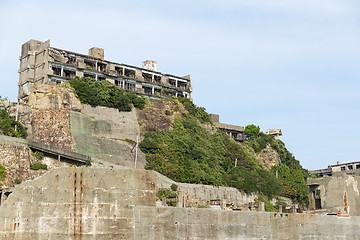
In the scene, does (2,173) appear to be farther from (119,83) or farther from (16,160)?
(119,83)

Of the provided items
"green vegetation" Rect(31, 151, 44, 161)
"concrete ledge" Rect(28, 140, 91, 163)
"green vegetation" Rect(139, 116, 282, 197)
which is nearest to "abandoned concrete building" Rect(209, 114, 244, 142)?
"green vegetation" Rect(139, 116, 282, 197)

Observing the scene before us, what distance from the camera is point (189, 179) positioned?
6184 centimetres

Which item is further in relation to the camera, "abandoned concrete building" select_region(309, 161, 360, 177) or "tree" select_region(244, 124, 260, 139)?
"abandoned concrete building" select_region(309, 161, 360, 177)

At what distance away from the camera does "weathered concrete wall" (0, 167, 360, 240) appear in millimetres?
27250

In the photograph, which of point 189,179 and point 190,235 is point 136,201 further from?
point 189,179

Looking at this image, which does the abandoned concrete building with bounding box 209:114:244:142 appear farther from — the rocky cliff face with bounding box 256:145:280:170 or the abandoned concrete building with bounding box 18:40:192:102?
the abandoned concrete building with bounding box 18:40:192:102

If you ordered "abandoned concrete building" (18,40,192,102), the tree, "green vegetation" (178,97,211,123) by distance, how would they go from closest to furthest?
"abandoned concrete building" (18,40,192,102), "green vegetation" (178,97,211,123), the tree

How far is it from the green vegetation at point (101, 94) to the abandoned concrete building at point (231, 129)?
18888mm

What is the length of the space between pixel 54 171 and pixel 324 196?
69.1 feet

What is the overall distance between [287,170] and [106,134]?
99.8ft

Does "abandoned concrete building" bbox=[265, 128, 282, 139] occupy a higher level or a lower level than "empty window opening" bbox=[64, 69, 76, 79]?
lower

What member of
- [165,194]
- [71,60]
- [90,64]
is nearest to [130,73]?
[90,64]

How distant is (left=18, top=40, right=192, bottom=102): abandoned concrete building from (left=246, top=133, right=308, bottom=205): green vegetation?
1518cm

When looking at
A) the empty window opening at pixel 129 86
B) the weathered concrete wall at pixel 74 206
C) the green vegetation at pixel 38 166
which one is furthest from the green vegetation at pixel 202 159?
the weathered concrete wall at pixel 74 206
